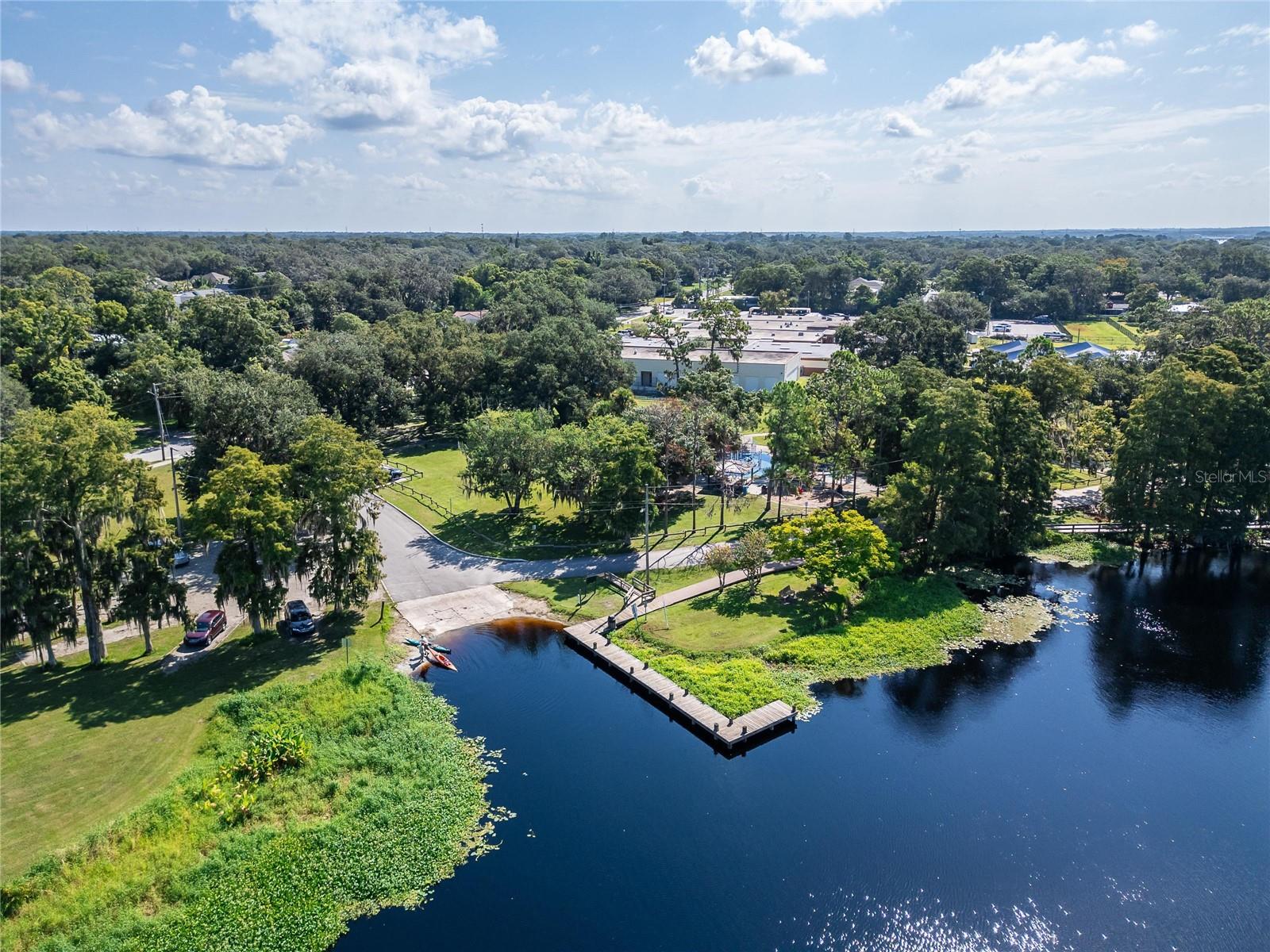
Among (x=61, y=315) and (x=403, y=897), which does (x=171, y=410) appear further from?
(x=403, y=897)

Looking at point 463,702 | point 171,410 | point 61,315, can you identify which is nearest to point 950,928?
point 463,702

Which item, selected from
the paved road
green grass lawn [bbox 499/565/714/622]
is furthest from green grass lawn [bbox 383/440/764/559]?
green grass lawn [bbox 499/565/714/622]

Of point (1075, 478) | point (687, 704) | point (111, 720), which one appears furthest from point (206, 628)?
point (1075, 478)

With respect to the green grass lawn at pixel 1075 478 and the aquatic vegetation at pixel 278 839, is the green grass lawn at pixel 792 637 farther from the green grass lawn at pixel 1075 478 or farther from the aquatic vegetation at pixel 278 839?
the green grass lawn at pixel 1075 478

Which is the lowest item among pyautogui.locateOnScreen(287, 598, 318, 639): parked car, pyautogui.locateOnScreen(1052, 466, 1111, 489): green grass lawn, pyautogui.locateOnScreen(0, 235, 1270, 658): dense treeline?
pyautogui.locateOnScreen(287, 598, 318, 639): parked car

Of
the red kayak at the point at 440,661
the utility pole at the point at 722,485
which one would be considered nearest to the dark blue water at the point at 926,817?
the red kayak at the point at 440,661

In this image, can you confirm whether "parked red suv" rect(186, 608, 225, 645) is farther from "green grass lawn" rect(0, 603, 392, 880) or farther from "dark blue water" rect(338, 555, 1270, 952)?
"dark blue water" rect(338, 555, 1270, 952)
